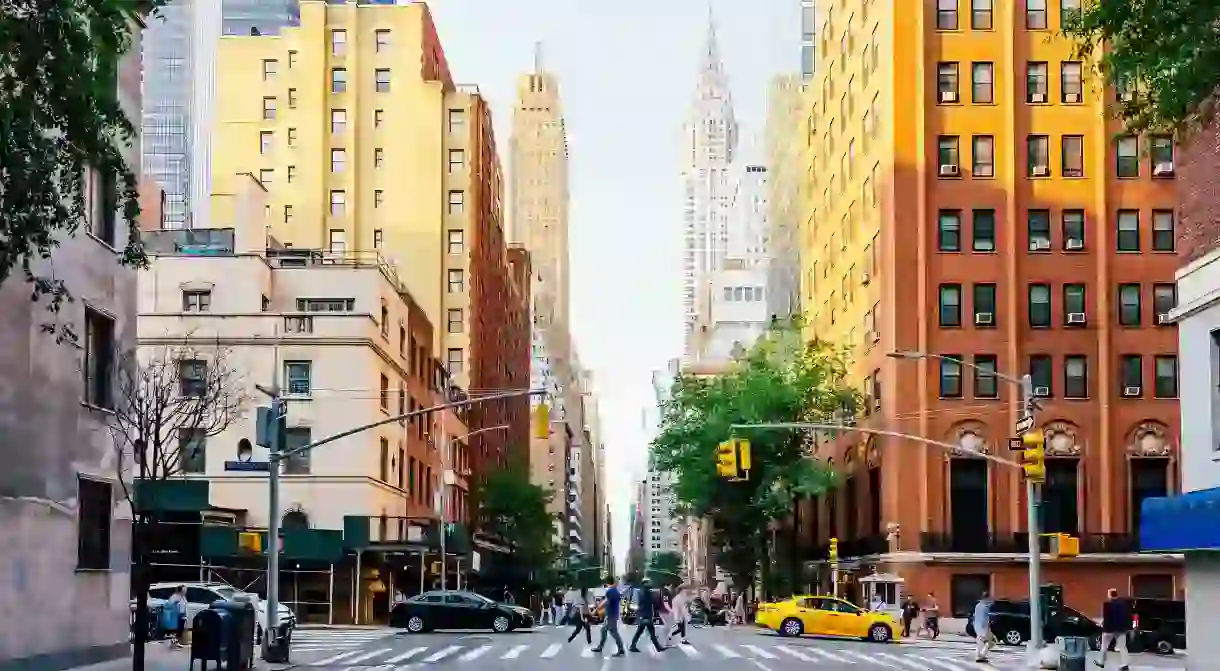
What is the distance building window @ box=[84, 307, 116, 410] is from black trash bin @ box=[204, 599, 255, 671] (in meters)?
6.29

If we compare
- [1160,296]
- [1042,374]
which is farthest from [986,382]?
[1160,296]

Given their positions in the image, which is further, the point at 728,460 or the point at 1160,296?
the point at 1160,296

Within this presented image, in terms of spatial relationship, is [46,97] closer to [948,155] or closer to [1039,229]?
[948,155]

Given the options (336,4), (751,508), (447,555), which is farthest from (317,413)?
(336,4)

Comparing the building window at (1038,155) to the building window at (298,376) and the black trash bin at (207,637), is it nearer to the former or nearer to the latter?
the building window at (298,376)

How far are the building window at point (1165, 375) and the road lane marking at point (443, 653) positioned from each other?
36408 mm

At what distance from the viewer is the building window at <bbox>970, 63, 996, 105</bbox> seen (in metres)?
68.0

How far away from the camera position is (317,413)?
6378cm

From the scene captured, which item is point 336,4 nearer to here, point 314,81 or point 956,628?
point 314,81

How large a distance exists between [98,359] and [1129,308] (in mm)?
46587

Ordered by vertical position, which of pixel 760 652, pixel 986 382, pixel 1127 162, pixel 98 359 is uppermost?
pixel 1127 162

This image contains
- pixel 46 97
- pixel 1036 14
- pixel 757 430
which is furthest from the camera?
pixel 757 430

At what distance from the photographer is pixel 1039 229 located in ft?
221

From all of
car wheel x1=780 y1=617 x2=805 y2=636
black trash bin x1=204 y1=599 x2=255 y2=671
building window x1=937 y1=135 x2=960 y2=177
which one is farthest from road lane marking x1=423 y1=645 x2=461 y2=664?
building window x1=937 y1=135 x2=960 y2=177
